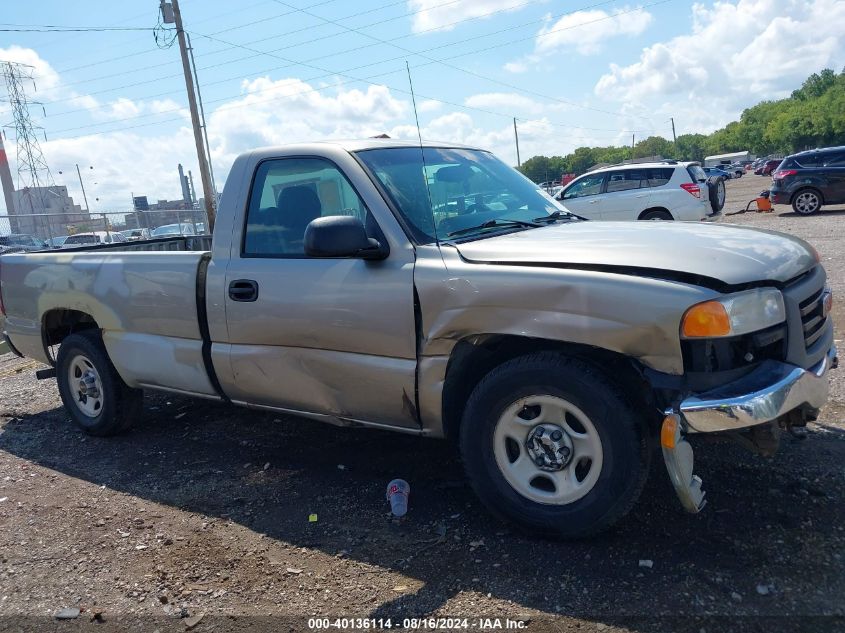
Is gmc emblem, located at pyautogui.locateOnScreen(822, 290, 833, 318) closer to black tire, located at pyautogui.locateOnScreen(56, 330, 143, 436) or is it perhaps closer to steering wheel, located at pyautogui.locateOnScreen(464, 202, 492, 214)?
steering wheel, located at pyautogui.locateOnScreen(464, 202, 492, 214)

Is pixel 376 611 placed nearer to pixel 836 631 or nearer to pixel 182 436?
pixel 836 631

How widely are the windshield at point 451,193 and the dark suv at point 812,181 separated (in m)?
16.8

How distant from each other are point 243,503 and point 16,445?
2531mm

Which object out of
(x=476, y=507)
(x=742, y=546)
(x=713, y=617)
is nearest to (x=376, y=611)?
(x=476, y=507)

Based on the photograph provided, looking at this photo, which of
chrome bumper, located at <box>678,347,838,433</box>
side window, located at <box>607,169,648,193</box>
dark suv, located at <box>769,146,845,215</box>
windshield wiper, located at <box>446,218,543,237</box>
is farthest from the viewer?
dark suv, located at <box>769,146,845,215</box>

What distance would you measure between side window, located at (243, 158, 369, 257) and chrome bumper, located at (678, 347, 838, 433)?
2.04 meters

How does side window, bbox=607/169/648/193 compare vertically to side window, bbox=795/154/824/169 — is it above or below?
above

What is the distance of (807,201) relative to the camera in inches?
731

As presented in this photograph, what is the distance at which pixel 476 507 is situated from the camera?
12.2 feet

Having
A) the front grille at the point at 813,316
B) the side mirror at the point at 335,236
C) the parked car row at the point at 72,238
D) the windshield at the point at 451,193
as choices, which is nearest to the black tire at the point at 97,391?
the side mirror at the point at 335,236

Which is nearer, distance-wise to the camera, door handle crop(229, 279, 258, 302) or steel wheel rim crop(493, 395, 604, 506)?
steel wheel rim crop(493, 395, 604, 506)

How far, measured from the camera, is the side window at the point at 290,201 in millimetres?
3953

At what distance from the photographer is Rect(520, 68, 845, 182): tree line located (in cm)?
8125

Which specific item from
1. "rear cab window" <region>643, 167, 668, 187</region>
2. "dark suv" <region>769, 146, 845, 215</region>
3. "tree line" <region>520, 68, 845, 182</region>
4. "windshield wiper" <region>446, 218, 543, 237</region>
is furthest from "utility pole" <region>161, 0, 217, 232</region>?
"tree line" <region>520, 68, 845, 182</region>
